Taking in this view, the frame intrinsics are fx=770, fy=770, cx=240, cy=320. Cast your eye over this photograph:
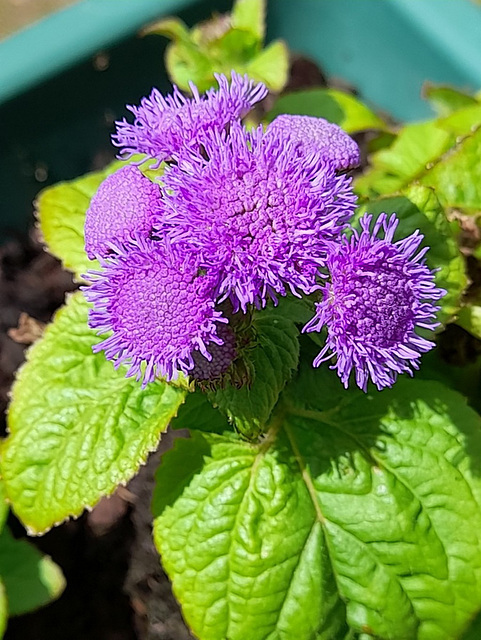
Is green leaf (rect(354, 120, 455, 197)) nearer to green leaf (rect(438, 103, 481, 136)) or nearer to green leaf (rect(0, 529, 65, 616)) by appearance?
green leaf (rect(438, 103, 481, 136))

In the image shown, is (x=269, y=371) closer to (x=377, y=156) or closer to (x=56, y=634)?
(x=377, y=156)

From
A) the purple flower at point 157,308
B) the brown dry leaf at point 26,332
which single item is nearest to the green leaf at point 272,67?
the brown dry leaf at point 26,332

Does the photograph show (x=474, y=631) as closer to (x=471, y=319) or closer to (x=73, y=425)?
(x=471, y=319)

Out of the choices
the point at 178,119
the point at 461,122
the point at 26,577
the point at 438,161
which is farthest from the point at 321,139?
the point at 26,577

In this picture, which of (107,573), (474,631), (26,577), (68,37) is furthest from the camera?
(68,37)

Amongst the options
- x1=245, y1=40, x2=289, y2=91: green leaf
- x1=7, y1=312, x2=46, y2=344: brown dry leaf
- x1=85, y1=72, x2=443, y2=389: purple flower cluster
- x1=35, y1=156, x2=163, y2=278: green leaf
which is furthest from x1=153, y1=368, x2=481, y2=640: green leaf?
x1=245, y1=40, x2=289, y2=91: green leaf

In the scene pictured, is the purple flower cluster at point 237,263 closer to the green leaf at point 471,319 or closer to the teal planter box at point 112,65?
the green leaf at point 471,319
